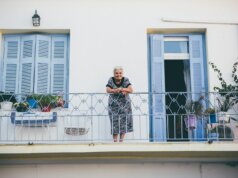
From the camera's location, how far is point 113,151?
414 inches

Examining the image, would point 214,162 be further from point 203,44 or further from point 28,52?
point 28,52

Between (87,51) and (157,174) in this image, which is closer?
(157,174)

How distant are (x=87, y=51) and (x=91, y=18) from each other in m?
0.78

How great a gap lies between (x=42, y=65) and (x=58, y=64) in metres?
0.35

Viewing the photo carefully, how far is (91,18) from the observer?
12.0m

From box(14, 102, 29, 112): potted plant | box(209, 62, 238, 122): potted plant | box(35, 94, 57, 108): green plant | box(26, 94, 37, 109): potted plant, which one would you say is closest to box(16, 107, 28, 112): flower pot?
box(14, 102, 29, 112): potted plant

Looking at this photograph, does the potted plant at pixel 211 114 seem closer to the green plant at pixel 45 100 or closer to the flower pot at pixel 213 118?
the flower pot at pixel 213 118

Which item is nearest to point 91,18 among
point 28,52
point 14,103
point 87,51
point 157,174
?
point 87,51

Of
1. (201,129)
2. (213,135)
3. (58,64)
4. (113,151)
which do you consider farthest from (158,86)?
(58,64)

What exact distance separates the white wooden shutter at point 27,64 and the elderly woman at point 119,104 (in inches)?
75.9

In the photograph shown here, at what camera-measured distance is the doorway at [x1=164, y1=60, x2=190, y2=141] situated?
39.4 feet

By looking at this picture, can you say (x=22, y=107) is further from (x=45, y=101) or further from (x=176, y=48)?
(x=176, y=48)

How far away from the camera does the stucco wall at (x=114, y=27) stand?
11.7 metres

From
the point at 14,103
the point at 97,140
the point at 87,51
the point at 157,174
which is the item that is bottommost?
the point at 157,174
